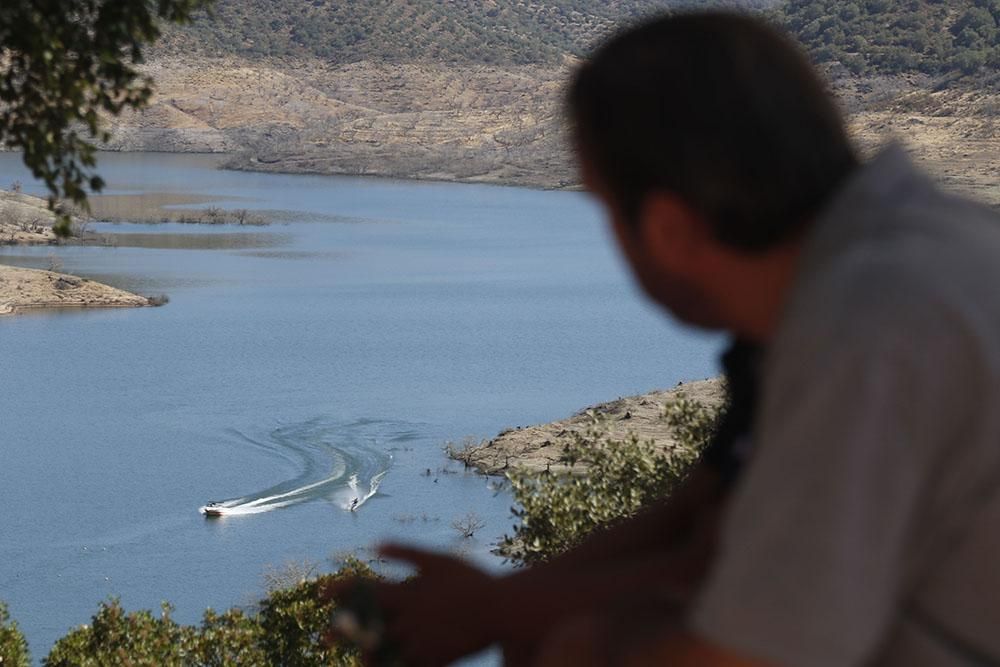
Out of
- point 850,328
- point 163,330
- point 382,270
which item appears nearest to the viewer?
point 850,328

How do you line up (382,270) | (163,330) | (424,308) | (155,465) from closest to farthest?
1. (155,465)
2. (163,330)
3. (424,308)
4. (382,270)

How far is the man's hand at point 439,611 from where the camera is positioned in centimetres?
84

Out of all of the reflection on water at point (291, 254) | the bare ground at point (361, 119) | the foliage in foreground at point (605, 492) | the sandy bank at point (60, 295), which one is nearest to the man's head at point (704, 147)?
the foliage in foreground at point (605, 492)

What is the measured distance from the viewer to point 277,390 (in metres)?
32.7

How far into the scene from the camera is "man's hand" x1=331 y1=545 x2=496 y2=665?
0.84 m

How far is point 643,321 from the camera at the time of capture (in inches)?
1620

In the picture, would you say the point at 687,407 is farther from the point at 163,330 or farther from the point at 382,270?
the point at 382,270

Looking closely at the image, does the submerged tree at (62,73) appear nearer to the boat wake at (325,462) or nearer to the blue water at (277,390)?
the blue water at (277,390)

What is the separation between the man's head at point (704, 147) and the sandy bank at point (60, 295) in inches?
1671

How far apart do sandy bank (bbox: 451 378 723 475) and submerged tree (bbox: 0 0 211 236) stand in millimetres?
22707

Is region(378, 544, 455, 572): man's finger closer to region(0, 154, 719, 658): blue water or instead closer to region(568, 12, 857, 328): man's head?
region(568, 12, 857, 328): man's head

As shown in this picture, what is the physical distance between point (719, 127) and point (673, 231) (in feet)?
0.17

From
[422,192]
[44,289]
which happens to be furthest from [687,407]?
[422,192]

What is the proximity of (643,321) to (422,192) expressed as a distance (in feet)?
103
